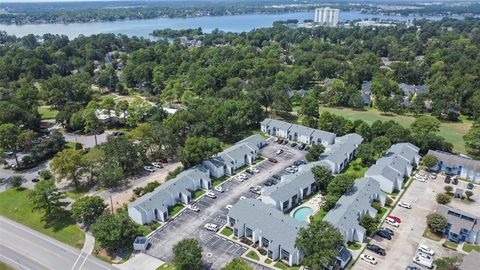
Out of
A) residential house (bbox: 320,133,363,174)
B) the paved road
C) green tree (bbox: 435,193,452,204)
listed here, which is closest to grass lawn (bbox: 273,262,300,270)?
the paved road

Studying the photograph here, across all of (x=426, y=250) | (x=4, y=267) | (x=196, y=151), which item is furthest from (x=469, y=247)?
(x=4, y=267)

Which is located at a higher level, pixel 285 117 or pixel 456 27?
pixel 456 27

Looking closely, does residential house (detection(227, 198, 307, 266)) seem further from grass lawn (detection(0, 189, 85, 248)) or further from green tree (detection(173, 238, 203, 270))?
grass lawn (detection(0, 189, 85, 248))

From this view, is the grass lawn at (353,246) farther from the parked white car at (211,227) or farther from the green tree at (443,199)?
the green tree at (443,199)

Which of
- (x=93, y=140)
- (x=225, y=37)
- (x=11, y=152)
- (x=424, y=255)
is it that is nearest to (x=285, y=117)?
(x=93, y=140)

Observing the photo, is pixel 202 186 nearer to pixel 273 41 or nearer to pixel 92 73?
pixel 92 73
